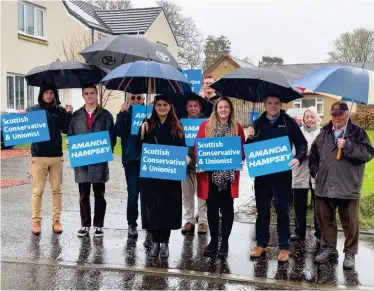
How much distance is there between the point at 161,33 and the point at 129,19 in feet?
7.63

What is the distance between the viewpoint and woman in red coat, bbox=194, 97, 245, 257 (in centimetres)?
542

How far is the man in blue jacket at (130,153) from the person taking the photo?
238 inches

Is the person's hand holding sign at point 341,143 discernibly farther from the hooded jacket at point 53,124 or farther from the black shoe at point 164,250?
the hooded jacket at point 53,124

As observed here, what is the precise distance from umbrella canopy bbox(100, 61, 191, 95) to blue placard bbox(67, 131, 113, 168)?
73cm

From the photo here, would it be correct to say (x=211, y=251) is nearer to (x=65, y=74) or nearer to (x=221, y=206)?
(x=221, y=206)

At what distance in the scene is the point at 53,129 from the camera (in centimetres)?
637

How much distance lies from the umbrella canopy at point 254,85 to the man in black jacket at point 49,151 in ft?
7.46

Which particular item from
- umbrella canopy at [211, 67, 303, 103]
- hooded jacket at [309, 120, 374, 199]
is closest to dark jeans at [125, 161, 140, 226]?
umbrella canopy at [211, 67, 303, 103]

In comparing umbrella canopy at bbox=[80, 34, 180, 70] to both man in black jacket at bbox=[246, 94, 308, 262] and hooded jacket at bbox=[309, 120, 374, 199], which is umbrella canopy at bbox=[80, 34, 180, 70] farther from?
hooded jacket at bbox=[309, 120, 374, 199]

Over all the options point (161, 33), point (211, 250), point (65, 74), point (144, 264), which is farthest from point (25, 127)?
point (161, 33)

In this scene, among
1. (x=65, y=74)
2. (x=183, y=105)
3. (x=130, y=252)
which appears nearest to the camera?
(x=130, y=252)

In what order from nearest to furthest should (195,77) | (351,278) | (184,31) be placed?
(351,278) → (195,77) → (184,31)

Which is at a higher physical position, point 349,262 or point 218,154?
point 218,154

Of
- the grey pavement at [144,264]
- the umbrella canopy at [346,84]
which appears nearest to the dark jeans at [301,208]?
the grey pavement at [144,264]
